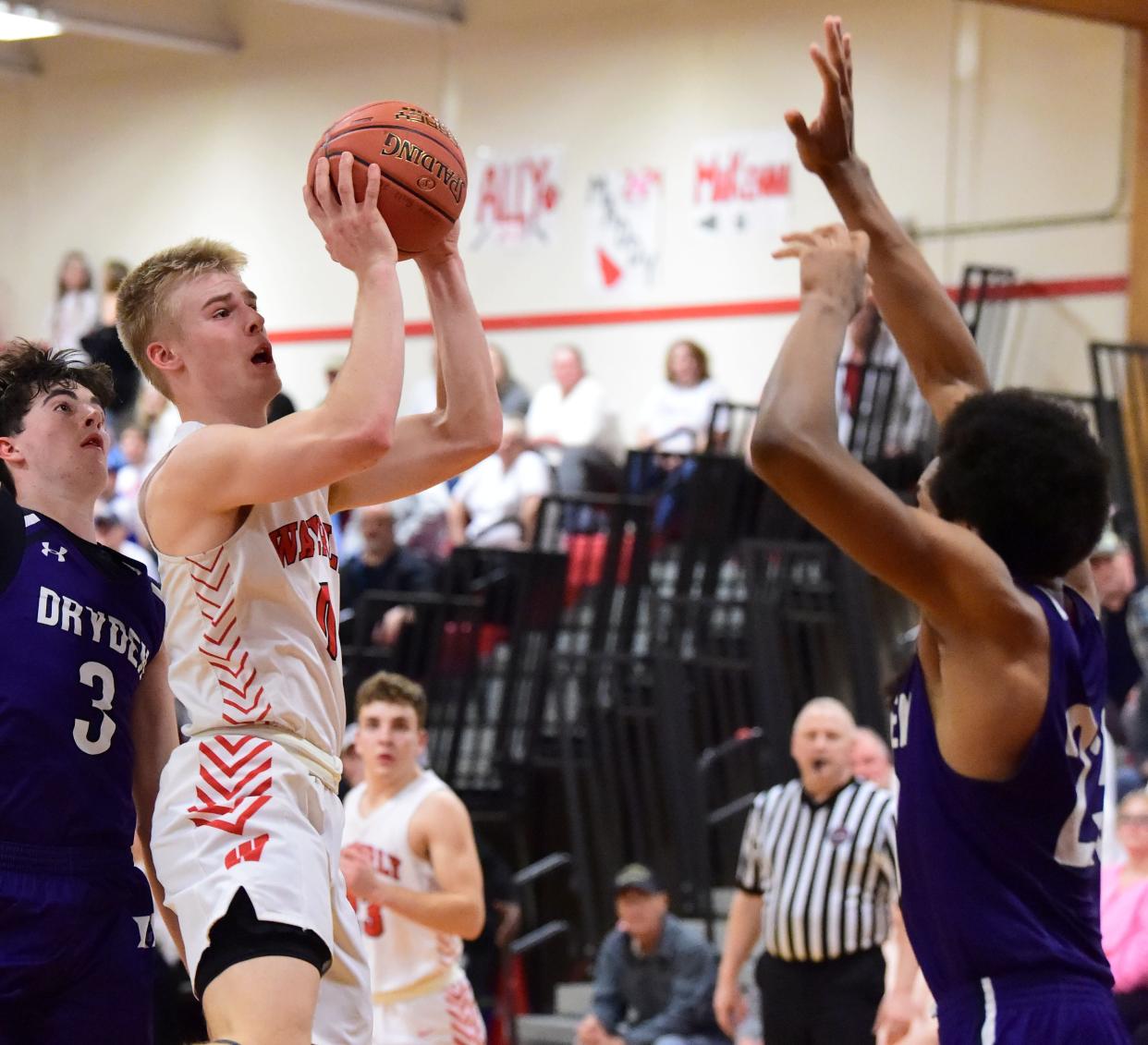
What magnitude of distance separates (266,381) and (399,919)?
3061 millimetres

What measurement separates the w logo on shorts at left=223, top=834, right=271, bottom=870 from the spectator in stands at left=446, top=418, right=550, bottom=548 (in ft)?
27.3

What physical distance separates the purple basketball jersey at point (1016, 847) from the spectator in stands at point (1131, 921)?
397 cm

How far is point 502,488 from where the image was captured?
11930 millimetres

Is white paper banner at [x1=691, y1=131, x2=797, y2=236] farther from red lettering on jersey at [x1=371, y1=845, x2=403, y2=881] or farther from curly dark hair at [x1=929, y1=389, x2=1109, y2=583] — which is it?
curly dark hair at [x1=929, y1=389, x2=1109, y2=583]

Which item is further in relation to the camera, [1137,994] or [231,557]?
[1137,994]

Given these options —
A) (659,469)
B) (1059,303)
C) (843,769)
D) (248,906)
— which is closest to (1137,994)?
(843,769)

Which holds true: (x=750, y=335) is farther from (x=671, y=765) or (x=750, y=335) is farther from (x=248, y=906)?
(x=248, y=906)

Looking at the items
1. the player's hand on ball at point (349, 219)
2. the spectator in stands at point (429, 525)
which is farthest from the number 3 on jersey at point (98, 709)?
the spectator in stands at point (429, 525)

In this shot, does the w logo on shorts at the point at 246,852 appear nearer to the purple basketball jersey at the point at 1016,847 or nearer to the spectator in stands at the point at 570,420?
the purple basketball jersey at the point at 1016,847

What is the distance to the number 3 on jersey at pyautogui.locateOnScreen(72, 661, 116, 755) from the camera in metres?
3.62

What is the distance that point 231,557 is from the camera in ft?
11.2

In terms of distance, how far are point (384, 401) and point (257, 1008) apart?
3.51ft

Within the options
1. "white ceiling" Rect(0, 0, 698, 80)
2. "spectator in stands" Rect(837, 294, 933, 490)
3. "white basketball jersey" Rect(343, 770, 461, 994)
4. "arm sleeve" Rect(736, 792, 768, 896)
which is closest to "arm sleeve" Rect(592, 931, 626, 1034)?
"arm sleeve" Rect(736, 792, 768, 896)

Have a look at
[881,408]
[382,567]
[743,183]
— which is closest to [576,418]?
[743,183]
